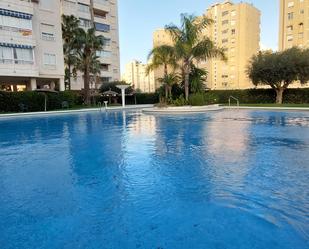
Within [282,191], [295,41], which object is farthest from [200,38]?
[295,41]

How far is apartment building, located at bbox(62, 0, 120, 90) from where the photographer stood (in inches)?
2016

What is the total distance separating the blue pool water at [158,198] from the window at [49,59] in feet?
94.0

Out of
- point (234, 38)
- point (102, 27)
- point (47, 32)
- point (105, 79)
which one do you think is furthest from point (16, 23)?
point (234, 38)

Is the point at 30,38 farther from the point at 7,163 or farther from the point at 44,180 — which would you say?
the point at 44,180

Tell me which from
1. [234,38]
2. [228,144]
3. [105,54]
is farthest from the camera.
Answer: [234,38]

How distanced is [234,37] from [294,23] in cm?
A: 1895

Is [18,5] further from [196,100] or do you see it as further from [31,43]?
[196,100]

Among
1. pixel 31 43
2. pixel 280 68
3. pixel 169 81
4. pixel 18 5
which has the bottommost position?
pixel 169 81

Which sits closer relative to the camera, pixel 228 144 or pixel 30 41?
pixel 228 144

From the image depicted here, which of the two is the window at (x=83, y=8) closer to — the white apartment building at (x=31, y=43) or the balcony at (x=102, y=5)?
the balcony at (x=102, y=5)

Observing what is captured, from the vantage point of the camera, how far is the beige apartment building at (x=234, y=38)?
75.5m

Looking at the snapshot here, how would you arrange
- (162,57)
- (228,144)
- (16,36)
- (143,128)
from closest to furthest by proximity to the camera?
(228,144) → (143,128) → (162,57) → (16,36)

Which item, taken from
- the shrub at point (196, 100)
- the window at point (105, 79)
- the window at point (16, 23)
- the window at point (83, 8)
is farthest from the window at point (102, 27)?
the shrub at point (196, 100)

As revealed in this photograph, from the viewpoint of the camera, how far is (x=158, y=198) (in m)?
4.81
